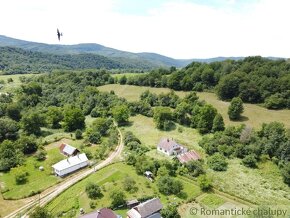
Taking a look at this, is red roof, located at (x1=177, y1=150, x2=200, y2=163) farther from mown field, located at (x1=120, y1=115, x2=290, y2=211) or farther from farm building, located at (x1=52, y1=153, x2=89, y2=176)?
farm building, located at (x1=52, y1=153, x2=89, y2=176)

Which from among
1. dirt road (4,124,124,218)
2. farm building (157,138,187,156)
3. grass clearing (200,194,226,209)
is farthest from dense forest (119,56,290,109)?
dirt road (4,124,124,218)

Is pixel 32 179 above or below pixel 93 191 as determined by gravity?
below

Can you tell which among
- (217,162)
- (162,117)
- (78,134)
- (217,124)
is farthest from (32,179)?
(217,124)

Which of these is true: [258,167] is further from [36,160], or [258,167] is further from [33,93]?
[33,93]

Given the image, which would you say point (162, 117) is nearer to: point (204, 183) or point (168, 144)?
point (168, 144)

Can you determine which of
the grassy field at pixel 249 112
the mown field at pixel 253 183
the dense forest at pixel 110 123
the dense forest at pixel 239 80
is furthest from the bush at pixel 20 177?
the dense forest at pixel 239 80

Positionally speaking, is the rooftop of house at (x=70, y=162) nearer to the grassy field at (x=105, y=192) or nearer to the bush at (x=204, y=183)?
the grassy field at (x=105, y=192)
